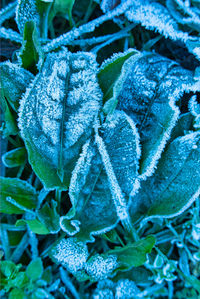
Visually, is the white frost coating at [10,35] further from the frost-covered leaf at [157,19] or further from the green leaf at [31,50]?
the frost-covered leaf at [157,19]

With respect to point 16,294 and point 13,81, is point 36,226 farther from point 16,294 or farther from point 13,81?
point 13,81

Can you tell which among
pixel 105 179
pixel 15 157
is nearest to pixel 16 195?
pixel 15 157

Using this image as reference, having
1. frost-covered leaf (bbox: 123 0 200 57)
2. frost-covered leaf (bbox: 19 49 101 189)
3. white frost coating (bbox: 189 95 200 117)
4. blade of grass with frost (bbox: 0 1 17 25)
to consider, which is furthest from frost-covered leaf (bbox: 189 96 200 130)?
blade of grass with frost (bbox: 0 1 17 25)

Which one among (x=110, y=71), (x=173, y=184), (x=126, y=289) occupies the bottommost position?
(x=126, y=289)

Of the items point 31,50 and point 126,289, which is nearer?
point 31,50

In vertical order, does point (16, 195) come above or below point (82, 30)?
below

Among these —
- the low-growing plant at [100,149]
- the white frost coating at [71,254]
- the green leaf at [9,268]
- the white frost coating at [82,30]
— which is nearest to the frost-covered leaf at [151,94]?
the low-growing plant at [100,149]

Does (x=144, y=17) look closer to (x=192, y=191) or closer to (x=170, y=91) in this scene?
(x=170, y=91)
